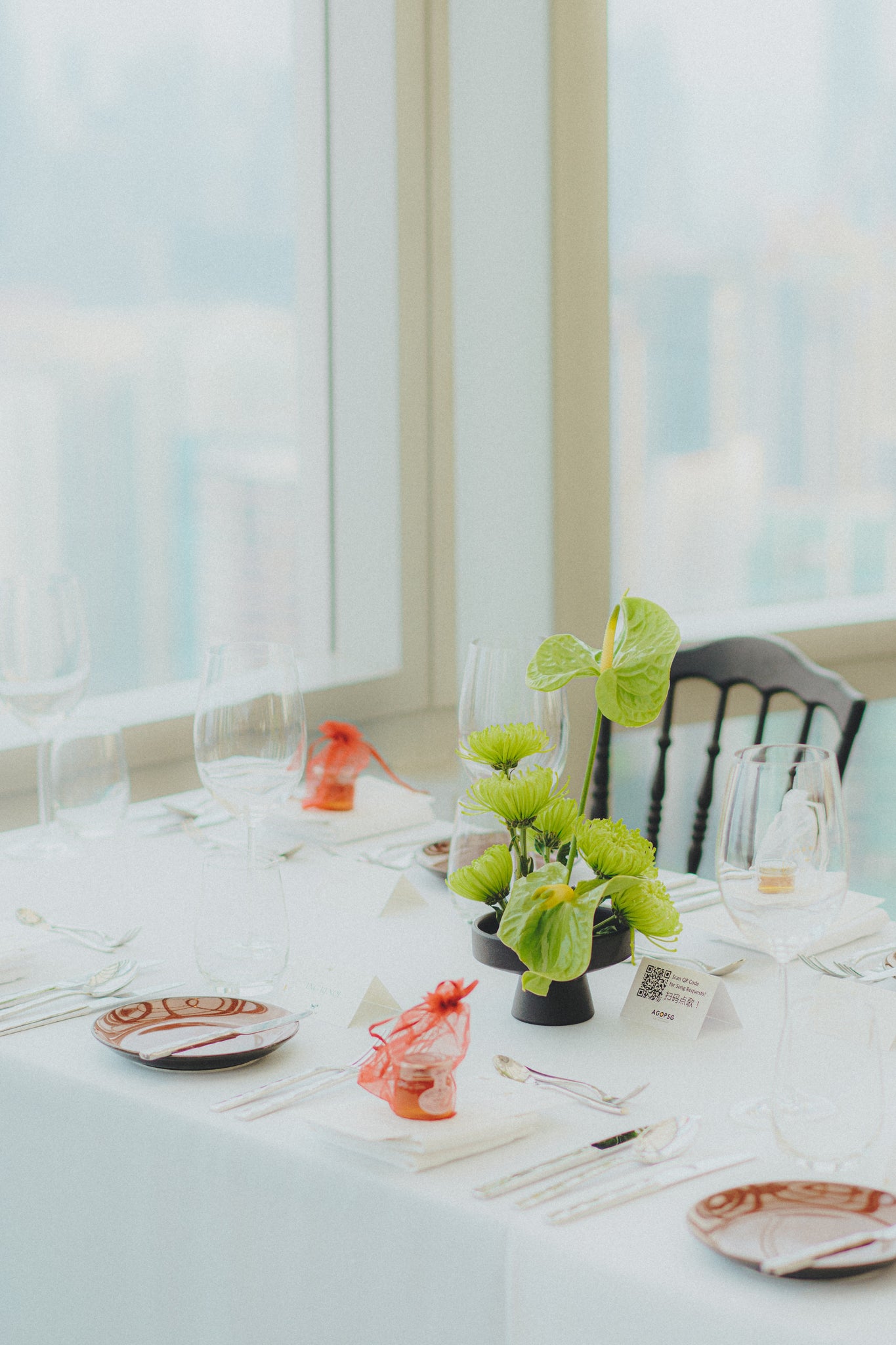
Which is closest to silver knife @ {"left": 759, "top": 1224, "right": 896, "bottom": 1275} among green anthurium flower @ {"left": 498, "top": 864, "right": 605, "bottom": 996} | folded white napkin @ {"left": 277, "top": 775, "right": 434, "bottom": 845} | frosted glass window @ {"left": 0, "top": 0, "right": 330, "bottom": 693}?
green anthurium flower @ {"left": 498, "top": 864, "right": 605, "bottom": 996}

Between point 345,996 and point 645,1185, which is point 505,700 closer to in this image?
point 345,996

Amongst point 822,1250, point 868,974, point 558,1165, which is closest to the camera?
point 822,1250

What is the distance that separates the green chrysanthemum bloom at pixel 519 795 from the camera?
97 cm

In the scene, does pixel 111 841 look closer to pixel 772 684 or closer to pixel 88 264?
pixel 772 684

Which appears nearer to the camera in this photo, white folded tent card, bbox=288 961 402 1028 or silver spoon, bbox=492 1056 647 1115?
Answer: silver spoon, bbox=492 1056 647 1115

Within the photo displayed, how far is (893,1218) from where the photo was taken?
27.3 inches

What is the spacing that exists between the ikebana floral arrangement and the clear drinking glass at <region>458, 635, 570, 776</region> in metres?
0.20

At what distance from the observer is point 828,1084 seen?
75 cm

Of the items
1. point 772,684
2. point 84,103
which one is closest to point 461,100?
point 84,103

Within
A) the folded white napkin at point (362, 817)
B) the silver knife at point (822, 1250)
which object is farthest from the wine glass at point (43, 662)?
the silver knife at point (822, 1250)

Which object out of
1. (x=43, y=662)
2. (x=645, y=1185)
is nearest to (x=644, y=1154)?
(x=645, y=1185)

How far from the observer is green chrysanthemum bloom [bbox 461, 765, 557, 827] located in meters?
0.97

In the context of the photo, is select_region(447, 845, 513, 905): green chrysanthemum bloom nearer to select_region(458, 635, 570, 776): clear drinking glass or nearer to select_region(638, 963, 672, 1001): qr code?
select_region(638, 963, 672, 1001): qr code

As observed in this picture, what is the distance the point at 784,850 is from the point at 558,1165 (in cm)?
23
